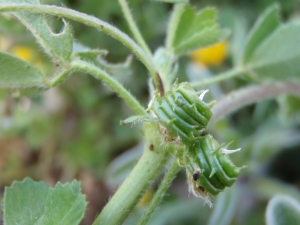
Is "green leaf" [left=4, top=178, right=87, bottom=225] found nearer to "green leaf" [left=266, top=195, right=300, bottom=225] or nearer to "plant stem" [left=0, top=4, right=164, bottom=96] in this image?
"plant stem" [left=0, top=4, right=164, bottom=96]

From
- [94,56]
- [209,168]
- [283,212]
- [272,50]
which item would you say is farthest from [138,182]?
[272,50]

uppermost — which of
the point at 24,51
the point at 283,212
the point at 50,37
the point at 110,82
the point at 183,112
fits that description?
the point at 24,51

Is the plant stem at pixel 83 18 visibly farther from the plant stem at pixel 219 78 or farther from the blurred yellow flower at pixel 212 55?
the blurred yellow flower at pixel 212 55

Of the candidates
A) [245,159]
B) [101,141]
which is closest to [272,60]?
[245,159]

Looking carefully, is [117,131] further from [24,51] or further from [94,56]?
[94,56]

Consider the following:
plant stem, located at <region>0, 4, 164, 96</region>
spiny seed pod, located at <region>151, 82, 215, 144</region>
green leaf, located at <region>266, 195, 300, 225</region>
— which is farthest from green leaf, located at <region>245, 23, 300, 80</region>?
spiny seed pod, located at <region>151, 82, 215, 144</region>

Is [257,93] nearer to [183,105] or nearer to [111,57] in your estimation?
[183,105]

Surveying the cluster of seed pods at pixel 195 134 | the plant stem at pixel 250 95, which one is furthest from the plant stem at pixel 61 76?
the plant stem at pixel 250 95
